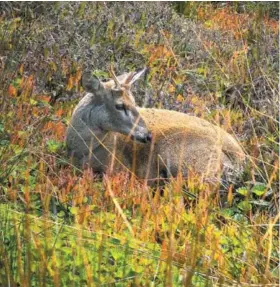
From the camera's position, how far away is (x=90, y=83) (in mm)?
7383

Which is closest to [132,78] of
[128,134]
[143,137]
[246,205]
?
[128,134]

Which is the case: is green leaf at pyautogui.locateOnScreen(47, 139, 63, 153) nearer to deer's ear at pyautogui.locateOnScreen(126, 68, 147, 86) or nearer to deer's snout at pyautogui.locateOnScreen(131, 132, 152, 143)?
deer's snout at pyautogui.locateOnScreen(131, 132, 152, 143)

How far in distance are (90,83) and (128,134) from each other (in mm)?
594

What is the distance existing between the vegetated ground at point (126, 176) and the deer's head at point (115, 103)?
38 centimetres

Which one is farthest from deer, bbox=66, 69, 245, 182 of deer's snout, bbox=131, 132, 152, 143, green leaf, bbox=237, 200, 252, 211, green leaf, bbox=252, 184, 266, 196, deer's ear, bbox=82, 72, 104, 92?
green leaf, bbox=237, 200, 252, 211

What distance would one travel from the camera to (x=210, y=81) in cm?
954

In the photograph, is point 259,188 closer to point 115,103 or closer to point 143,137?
point 143,137

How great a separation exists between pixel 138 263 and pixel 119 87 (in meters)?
3.96

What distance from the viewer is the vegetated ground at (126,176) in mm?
3246

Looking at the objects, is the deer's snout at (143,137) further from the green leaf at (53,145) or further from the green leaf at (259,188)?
the green leaf at (259,188)

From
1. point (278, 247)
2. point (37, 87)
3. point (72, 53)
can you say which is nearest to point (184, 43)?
point (72, 53)

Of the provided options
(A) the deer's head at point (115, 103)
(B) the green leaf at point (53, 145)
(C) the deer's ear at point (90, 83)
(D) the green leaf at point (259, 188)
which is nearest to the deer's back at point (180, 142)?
(A) the deer's head at point (115, 103)

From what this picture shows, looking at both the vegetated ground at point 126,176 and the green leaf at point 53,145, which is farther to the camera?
the green leaf at point 53,145

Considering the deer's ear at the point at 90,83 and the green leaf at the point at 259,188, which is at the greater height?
the deer's ear at the point at 90,83
